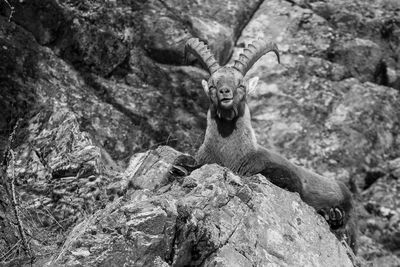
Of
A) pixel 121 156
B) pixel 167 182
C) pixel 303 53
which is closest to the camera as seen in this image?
pixel 167 182

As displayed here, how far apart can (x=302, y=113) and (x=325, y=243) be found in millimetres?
5994

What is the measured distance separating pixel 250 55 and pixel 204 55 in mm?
734

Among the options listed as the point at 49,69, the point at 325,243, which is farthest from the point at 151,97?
the point at 325,243

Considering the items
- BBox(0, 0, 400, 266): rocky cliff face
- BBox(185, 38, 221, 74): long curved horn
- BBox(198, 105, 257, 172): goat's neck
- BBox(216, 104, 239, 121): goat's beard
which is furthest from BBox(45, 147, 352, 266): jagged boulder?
BBox(185, 38, 221, 74): long curved horn

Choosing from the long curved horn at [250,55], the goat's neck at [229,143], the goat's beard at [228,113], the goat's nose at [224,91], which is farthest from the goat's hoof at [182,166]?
the long curved horn at [250,55]

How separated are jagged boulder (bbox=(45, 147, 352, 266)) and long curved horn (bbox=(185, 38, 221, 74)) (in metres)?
1.95

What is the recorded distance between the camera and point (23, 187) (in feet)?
31.4

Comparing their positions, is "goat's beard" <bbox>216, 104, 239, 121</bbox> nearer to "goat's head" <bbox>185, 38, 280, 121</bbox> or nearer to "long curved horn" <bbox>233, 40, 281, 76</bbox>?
"goat's head" <bbox>185, 38, 280, 121</bbox>

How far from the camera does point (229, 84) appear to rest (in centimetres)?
962

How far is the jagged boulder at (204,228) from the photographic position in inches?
245

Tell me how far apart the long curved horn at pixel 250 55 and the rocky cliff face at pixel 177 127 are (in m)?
1.88

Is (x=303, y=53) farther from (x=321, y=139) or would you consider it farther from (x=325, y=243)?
(x=325, y=243)

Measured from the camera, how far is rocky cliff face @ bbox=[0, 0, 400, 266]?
6914 millimetres

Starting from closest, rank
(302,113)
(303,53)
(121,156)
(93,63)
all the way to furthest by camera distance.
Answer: (121,156), (93,63), (302,113), (303,53)
